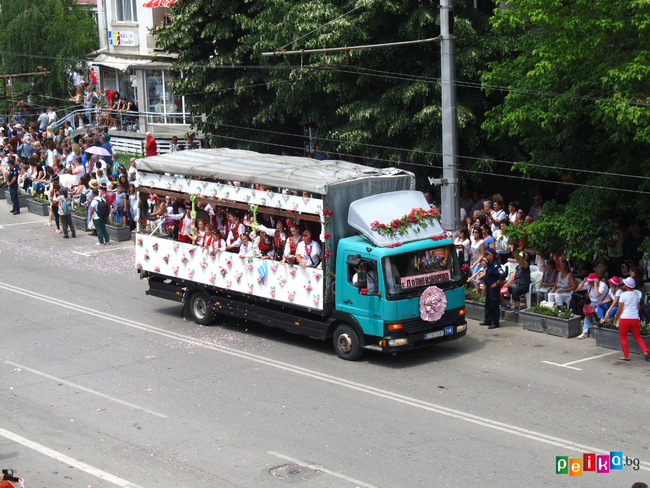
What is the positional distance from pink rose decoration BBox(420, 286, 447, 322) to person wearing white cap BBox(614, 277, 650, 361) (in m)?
3.17

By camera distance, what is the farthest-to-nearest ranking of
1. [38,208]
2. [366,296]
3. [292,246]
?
[38,208]
[292,246]
[366,296]

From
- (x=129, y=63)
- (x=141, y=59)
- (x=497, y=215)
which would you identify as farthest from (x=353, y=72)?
(x=141, y=59)

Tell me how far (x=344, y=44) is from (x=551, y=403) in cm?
1256

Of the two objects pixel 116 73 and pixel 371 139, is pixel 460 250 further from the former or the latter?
pixel 116 73

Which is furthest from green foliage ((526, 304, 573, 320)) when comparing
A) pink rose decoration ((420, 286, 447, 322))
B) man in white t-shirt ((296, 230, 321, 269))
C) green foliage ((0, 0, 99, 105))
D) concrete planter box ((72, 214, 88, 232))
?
green foliage ((0, 0, 99, 105))

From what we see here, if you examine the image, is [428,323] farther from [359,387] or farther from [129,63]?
[129,63]

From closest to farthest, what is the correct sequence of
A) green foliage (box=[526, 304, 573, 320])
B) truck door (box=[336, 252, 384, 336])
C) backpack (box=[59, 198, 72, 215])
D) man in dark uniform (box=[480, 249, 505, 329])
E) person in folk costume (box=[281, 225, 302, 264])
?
truck door (box=[336, 252, 384, 336]), person in folk costume (box=[281, 225, 302, 264]), green foliage (box=[526, 304, 573, 320]), man in dark uniform (box=[480, 249, 505, 329]), backpack (box=[59, 198, 72, 215])

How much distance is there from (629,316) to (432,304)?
11.5 ft

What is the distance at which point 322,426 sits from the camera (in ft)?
38.6

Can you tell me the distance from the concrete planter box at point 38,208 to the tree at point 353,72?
704cm

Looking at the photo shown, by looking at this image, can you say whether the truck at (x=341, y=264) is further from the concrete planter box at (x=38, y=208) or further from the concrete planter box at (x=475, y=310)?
the concrete planter box at (x=38, y=208)

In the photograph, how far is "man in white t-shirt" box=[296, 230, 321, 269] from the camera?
604 inches

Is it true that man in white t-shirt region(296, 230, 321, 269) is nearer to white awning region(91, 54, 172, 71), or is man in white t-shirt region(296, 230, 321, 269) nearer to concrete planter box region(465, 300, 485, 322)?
concrete planter box region(465, 300, 485, 322)

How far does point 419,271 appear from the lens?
14703 millimetres
